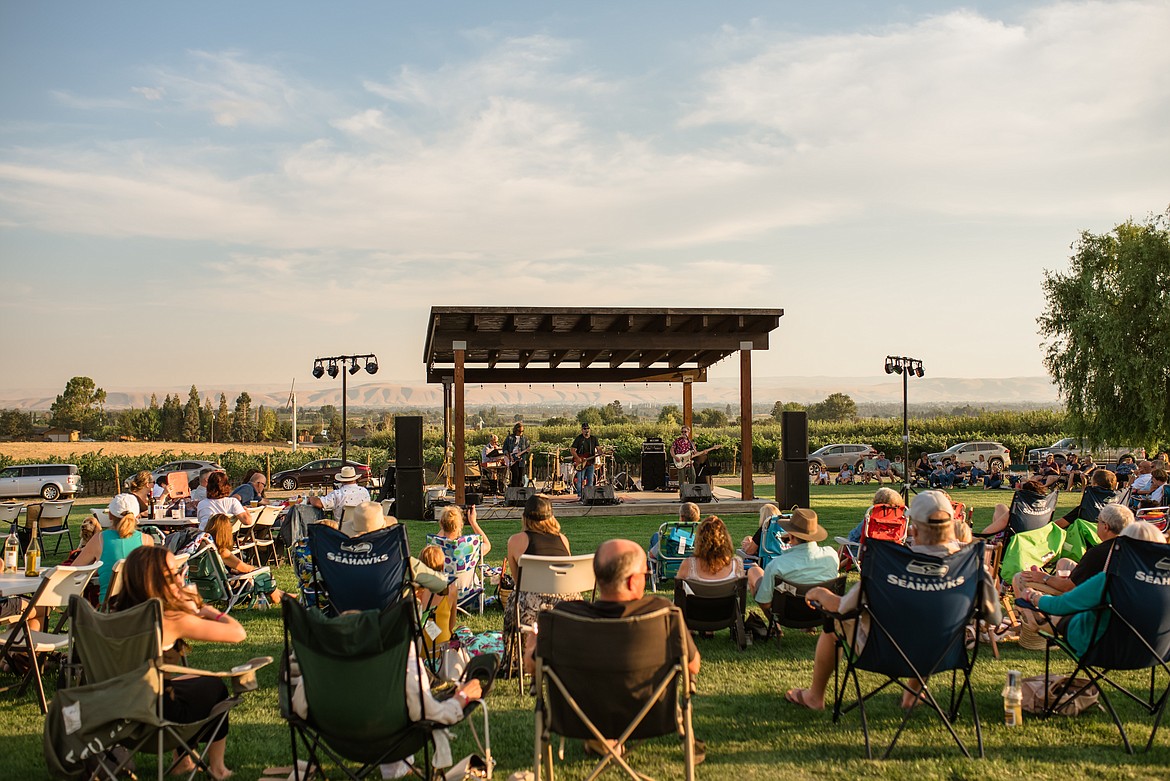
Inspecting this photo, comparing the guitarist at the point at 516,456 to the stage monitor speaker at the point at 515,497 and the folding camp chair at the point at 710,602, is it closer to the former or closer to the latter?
the stage monitor speaker at the point at 515,497

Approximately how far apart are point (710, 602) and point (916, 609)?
1.89 meters

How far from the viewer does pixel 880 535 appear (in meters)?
6.51

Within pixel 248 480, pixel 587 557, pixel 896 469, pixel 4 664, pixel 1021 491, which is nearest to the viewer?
pixel 587 557

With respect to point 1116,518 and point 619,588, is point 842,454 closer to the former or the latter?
point 1116,518

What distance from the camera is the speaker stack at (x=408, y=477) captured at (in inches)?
564

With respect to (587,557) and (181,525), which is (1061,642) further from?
(181,525)

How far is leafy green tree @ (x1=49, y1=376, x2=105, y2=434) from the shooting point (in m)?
75.3

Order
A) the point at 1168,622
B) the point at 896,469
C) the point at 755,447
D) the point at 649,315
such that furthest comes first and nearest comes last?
the point at 755,447, the point at 896,469, the point at 649,315, the point at 1168,622

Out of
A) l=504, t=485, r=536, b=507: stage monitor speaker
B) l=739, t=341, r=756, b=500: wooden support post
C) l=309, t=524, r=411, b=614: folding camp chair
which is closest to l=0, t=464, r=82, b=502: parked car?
l=504, t=485, r=536, b=507: stage monitor speaker

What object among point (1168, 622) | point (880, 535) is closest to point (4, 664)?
point (880, 535)

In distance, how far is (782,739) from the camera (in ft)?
13.4

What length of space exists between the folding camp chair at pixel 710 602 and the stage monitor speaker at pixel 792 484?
29.2 ft

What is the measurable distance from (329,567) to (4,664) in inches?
81.1

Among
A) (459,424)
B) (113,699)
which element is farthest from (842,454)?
(113,699)
